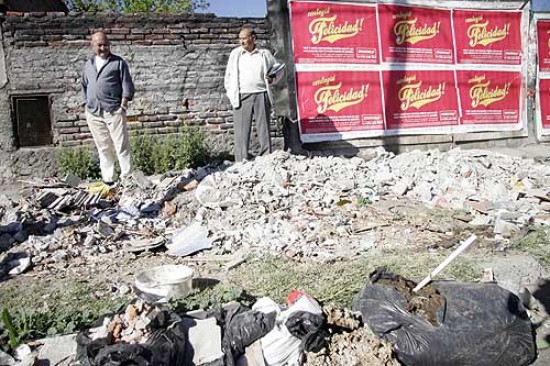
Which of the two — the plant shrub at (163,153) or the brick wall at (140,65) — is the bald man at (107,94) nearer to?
the plant shrub at (163,153)

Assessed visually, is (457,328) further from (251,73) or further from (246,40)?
(246,40)

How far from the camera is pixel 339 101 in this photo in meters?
8.55

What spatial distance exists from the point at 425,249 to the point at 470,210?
1492 mm

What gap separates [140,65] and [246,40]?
1956 mm

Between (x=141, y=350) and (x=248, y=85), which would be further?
(x=248, y=85)

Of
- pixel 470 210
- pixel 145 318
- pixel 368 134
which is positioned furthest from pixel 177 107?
pixel 145 318

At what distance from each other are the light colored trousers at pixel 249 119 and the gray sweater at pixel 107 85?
1.64 m

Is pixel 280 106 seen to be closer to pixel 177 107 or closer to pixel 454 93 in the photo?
pixel 177 107

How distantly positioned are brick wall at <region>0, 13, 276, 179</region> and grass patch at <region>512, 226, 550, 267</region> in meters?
4.98

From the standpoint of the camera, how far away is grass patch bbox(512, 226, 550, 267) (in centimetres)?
419

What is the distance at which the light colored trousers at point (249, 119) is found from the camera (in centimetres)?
698

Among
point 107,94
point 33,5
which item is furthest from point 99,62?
point 33,5

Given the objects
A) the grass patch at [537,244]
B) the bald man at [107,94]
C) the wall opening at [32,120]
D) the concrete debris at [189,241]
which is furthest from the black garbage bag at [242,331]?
the wall opening at [32,120]

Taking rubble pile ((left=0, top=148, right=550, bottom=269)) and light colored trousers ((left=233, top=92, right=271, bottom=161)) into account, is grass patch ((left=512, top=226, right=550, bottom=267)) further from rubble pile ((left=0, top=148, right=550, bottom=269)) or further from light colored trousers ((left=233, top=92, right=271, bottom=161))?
light colored trousers ((left=233, top=92, right=271, bottom=161))
